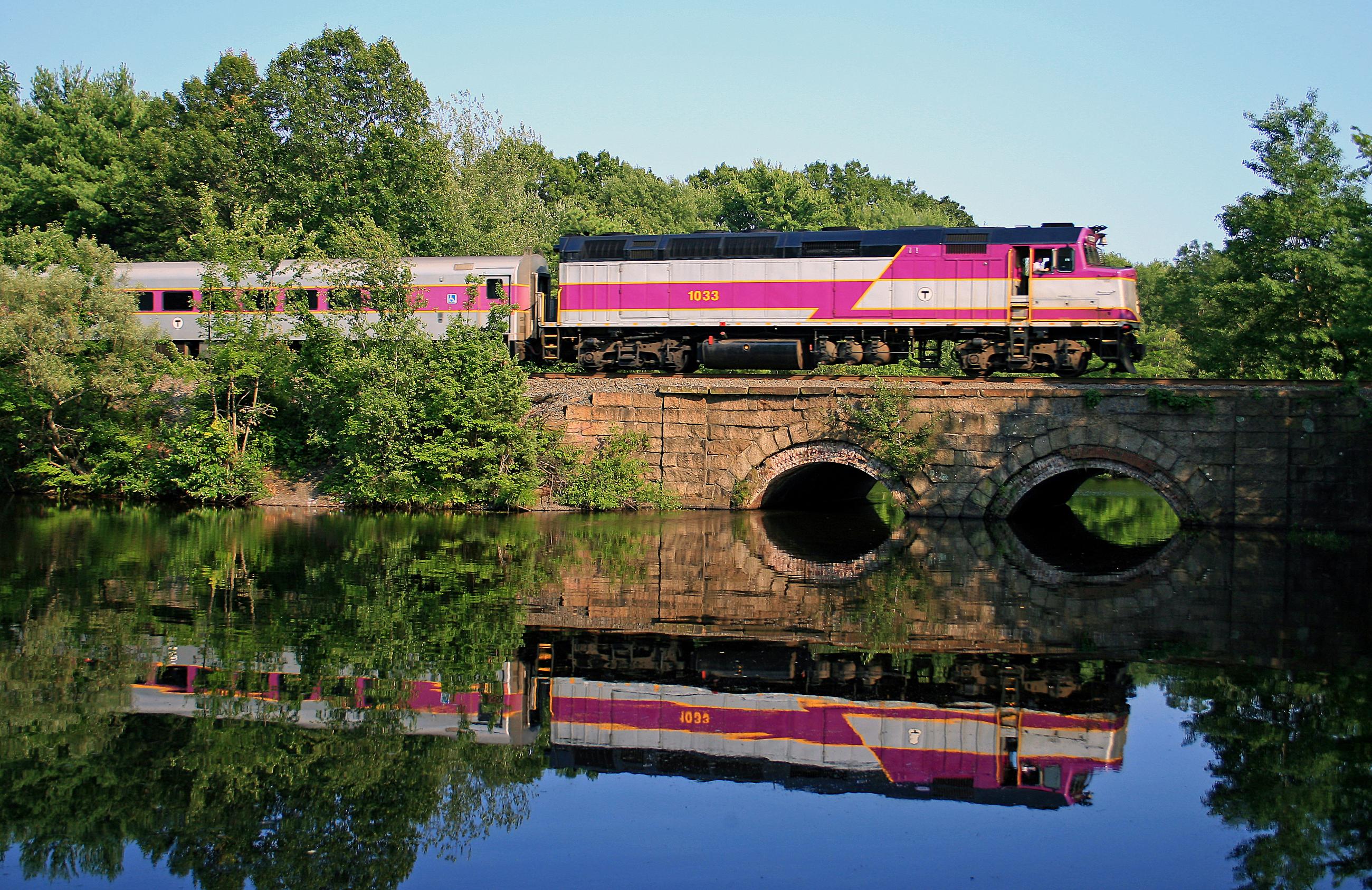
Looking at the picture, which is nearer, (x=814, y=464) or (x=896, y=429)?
(x=896, y=429)

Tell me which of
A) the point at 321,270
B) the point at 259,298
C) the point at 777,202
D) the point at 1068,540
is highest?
the point at 777,202

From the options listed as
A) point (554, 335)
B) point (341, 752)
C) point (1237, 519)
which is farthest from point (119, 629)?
point (1237, 519)

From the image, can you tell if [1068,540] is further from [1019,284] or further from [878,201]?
[878,201]

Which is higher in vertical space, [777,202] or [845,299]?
[777,202]

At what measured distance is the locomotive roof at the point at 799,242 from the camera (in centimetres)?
2898

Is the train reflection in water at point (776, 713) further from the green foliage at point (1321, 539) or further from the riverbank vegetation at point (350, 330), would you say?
the riverbank vegetation at point (350, 330)

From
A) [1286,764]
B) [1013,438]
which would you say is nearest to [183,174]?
[1013,438]

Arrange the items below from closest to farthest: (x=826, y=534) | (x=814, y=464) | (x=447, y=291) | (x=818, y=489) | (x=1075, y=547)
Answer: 1. (x=1075, y=547)
2. (x=826, y=534)
3. (x=814, y=464)
4. (x=447, y=291)
5. (x=818, y=489)

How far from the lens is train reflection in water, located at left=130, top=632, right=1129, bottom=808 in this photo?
10.1m

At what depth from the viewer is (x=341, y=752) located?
9781mm

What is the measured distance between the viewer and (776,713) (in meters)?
11.4

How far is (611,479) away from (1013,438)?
11.5 metres

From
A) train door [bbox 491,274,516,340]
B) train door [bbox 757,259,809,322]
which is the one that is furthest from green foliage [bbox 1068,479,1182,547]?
train door [bbox 491,274,516,340]

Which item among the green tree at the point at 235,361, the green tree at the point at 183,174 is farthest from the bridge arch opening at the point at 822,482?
the green tree at the point at 183,174
